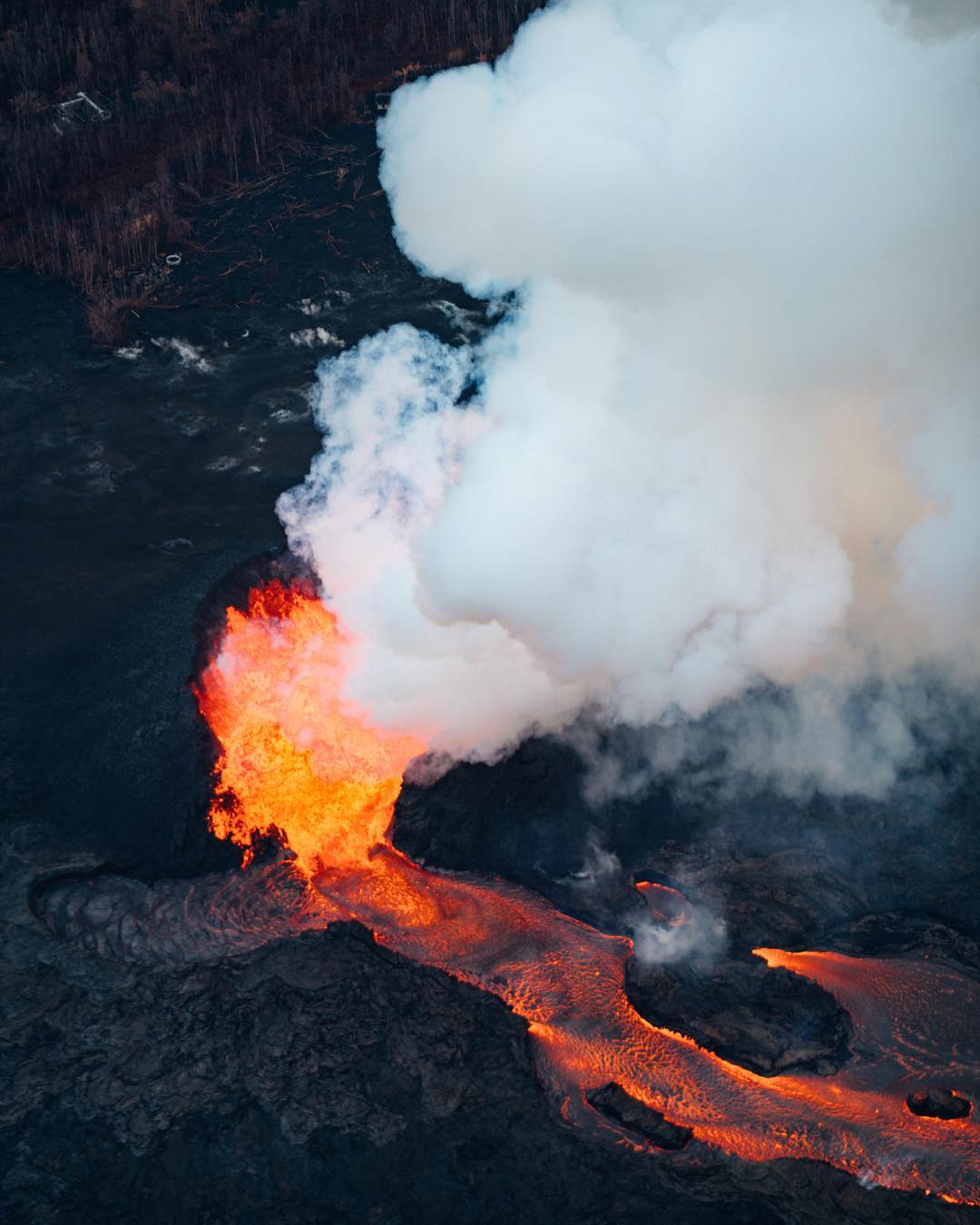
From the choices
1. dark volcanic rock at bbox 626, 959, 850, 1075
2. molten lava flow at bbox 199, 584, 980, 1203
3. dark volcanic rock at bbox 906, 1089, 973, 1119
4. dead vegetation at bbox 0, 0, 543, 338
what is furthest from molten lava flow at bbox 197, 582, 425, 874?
dead vegetation at bbox 0, 0, 543, 338

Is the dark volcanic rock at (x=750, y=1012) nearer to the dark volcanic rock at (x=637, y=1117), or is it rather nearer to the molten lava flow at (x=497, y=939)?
the molten lava flow at (x=497, y=939)

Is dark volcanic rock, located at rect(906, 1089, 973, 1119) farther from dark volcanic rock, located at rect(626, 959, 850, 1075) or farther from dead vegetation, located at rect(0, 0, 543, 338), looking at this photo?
dead vegetation, located at rect(0, 0, 543, 338)

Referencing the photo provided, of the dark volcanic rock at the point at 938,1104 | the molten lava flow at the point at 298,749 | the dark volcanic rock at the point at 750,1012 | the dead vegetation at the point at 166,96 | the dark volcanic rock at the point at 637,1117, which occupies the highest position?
the dead vegetation at the point at 166,96

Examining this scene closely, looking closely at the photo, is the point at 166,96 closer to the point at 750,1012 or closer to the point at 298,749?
the point at 298,749

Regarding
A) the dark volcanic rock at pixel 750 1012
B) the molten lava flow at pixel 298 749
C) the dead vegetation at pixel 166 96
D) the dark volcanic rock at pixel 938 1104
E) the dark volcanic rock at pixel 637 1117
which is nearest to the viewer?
the dark volcanic rock at pixel 637 1117

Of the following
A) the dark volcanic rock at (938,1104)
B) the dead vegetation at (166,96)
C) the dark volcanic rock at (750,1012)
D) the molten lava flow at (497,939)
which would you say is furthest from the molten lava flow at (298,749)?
the dead vegetation at (166,96)

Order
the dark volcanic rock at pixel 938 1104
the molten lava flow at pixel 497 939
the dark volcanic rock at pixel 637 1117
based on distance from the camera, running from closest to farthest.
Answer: the dark volcanic rock at pixel 637 1117, the molten lava flow at pixel 497 939, the dark volcanic rock at pixel 938 1104

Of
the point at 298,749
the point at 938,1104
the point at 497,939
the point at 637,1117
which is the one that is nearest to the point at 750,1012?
the point at 637,1117
